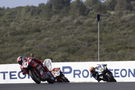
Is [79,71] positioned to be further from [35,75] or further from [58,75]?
[35,75]

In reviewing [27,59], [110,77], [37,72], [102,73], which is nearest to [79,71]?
[102,73]

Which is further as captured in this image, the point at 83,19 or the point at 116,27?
the point at 83,19

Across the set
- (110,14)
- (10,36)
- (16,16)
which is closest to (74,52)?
(10,36)

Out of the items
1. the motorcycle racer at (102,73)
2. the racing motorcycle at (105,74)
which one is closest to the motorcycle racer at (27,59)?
the motorcycle racer at (102,73)

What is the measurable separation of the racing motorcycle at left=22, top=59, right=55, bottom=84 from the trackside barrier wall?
286 cm

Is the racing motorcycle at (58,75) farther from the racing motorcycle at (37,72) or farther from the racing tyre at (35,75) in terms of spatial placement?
the racing tyre at (35,75)

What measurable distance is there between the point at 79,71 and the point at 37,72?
385cm

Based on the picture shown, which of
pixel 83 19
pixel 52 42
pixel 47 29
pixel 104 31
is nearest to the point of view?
pixel 52 42

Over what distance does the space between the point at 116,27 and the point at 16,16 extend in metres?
22.2

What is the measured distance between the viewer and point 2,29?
64.2 meters

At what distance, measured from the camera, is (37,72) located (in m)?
23.6

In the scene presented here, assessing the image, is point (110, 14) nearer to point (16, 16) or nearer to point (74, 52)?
point (16, 16)

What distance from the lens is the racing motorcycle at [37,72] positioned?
75.8 feet

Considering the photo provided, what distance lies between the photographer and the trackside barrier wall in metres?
26.0
